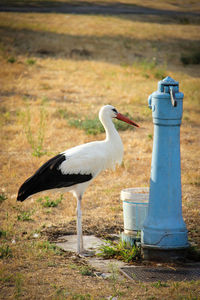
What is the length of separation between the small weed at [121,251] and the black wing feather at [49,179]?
0.73 m

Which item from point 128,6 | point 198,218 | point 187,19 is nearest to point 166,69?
point 198,218

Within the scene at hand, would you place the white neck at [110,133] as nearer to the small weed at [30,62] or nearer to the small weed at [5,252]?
the small weed at [5,252]

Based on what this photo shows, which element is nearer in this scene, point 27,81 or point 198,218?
point 198,218

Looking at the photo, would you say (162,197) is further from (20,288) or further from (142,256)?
(20,288)

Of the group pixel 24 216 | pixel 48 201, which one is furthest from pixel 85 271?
pixel 48 201

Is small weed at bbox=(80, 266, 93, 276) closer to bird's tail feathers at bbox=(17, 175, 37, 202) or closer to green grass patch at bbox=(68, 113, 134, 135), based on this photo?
bird's tail feathers at bbox=(17, 175, 37, 202)

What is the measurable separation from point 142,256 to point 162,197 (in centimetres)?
58

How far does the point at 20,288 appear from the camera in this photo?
387 cm

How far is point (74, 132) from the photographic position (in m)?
9.59

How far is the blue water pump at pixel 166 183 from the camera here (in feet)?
14.5

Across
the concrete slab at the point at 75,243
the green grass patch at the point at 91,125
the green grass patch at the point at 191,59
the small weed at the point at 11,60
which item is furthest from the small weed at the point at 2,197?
the green grass patch at the point at 191,59

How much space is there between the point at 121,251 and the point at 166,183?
76cm

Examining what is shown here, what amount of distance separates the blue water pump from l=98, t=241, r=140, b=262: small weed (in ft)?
0.49

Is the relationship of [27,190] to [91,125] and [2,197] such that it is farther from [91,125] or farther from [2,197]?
[91,125]
